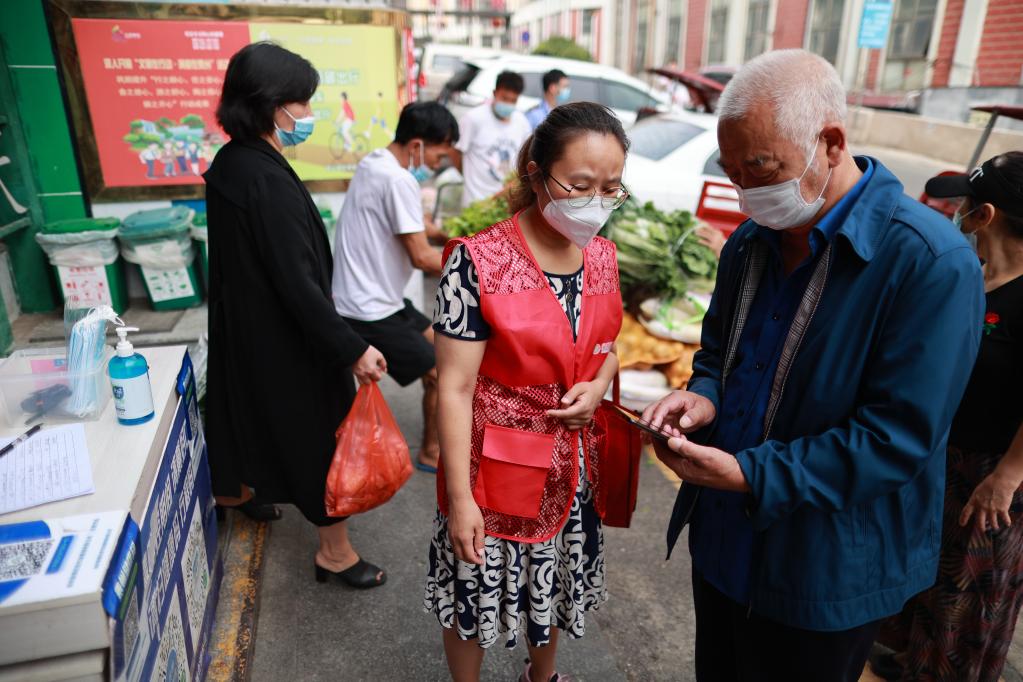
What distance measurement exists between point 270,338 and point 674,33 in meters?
29.5

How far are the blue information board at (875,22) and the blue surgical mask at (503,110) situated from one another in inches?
456

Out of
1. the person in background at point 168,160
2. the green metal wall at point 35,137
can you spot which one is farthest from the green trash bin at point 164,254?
the green metal wall at point 35,137

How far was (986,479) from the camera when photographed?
6.47ft

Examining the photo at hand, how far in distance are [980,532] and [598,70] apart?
30.6 feet

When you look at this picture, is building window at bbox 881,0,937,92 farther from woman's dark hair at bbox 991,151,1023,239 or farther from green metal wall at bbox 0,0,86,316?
green metal wall at bbox 0,0,86,316

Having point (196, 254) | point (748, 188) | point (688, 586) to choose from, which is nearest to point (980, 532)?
point (688, 586)

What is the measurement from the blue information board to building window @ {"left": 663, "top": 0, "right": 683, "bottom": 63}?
46.6ft

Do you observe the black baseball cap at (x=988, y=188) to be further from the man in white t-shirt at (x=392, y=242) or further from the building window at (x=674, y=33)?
the building window at (x=674, y=33)

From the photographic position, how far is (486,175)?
6.29 meters

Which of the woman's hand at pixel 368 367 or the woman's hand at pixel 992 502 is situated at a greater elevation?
the woman's hand at pixel 368 367

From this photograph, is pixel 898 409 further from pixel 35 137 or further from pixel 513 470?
pixel 35 137

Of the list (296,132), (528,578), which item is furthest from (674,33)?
(528,578)

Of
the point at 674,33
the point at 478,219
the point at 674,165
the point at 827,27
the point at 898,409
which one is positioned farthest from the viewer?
the point at 674,33

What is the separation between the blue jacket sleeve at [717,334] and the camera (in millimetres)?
1770
